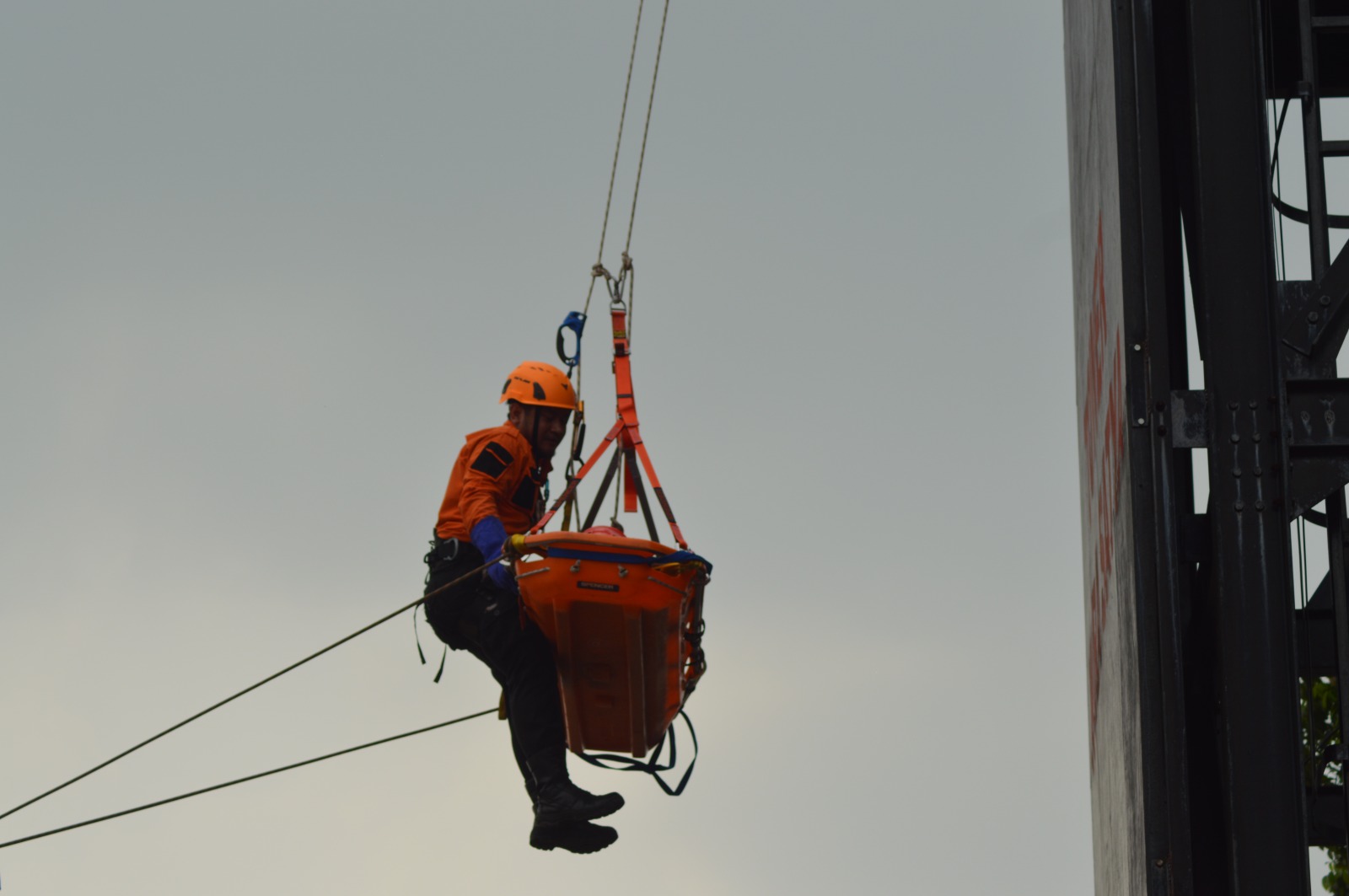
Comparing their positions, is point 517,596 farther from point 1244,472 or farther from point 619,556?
point 1244,472

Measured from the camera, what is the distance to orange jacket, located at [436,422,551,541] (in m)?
7.64

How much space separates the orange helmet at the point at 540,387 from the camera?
26.0ft

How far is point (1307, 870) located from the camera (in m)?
4.63

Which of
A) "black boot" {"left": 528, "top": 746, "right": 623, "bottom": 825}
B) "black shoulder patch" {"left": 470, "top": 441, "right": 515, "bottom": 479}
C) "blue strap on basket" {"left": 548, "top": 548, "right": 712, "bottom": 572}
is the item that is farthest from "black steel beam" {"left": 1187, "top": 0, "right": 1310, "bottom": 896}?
"black shoulder patch" {"left": 470, "top": 441, "right": 515, "bottom": 479}

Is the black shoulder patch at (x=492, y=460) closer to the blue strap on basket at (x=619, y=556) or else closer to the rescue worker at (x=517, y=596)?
the rescue worker at (x=517, y=596)

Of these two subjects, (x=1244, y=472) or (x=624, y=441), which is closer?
(x=1244, y=472)

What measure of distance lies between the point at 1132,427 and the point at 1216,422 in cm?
23

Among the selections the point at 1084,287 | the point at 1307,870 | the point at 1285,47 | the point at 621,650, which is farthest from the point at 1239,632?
the point at 1084,287

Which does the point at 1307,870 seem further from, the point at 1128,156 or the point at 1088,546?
the point at 1088,546

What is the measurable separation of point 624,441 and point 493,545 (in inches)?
26.8

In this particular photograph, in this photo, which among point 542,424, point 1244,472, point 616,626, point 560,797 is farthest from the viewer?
point 542,424

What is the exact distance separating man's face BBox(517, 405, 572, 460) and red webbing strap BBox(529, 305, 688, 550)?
1.14ft

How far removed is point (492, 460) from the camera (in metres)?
7.66

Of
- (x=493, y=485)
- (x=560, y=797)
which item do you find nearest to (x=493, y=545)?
(x=493, y=485)
